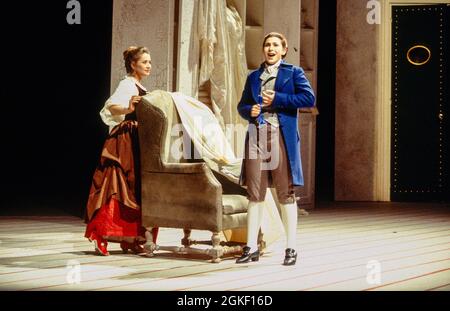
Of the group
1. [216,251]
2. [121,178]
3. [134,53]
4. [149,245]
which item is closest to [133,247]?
[149,245]

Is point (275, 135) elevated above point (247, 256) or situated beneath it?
elevated above

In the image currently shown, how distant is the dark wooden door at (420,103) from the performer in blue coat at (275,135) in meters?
5.22

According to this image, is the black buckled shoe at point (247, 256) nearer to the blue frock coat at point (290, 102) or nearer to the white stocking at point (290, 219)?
the white stocking at point (290, 219)

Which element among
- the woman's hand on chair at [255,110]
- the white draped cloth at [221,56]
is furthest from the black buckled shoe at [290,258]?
the white draped cloth at [221,56]

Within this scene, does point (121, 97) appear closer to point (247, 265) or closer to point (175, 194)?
point (175, 194)

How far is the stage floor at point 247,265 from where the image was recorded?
3.18 m

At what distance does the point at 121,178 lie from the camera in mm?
4207

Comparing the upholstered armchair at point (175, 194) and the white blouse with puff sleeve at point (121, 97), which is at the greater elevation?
the white blouse with puff sleeve at point (121, 97)

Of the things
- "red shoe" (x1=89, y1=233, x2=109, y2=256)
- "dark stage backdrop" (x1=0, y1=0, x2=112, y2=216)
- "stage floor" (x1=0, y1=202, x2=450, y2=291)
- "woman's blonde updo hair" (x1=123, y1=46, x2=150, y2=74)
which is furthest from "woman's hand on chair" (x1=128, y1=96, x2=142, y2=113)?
"dark stage backdrop" (x1=0, y1=0, x2=112, y2=216)

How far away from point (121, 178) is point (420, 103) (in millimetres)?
5449

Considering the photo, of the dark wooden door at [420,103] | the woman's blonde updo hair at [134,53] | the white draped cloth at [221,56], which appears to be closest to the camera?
the woman's blonde updo hair at [134,53]

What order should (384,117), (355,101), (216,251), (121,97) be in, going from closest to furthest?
(216,251)
(121,97)
(384,117)
(355,101)
